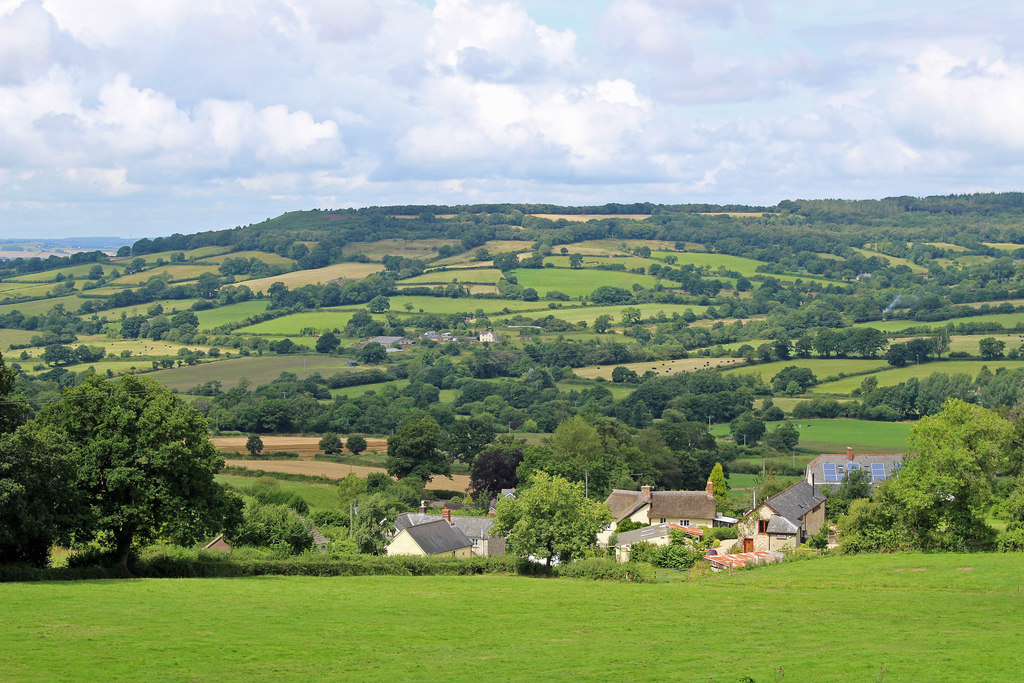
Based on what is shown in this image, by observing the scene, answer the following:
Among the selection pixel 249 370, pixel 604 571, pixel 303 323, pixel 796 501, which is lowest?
pixel 796 501

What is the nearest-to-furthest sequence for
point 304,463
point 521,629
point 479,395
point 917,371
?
point 521,629
point 304,463
point 917,371
point 479,395

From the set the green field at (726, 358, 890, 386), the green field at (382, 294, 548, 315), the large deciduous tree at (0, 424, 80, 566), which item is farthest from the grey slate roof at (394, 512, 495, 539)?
the green field at (382, 294, 548, 315)

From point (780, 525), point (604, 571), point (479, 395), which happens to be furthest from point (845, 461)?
point (479, 395)

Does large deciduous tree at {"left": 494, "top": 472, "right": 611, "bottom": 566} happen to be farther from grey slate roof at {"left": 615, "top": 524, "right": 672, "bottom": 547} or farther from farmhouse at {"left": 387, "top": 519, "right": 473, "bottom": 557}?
grey slate roof at {"left": 615, "top": 524, "right": 672, "bottom": 547}

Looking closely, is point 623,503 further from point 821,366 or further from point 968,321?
point 968,321

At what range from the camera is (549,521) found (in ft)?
147

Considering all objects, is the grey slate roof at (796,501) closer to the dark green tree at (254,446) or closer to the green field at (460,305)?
→ the dark green tree at (254,446)

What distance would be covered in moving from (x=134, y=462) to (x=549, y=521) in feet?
59.3

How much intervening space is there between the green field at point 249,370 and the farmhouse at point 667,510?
72.8 m

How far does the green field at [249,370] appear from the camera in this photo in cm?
12725

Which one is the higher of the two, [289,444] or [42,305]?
[42,305]

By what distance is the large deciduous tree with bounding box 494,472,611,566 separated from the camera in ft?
145

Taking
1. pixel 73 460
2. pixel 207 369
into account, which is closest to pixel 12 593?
pixel 73 460

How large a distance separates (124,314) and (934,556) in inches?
6052
